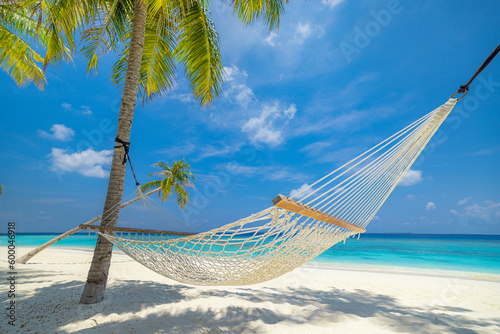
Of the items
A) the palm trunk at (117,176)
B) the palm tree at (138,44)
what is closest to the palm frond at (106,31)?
the palm tree at (138,44)

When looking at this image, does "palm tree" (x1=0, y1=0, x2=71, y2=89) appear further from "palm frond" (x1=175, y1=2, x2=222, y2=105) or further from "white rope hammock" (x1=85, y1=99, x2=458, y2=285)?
"white rope hammock" (x1=85, y1=99, x2=458, y2=285)

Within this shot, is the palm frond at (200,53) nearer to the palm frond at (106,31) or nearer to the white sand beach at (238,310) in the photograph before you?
the palm frond at (106,31)

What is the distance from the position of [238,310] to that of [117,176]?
1.57 metres

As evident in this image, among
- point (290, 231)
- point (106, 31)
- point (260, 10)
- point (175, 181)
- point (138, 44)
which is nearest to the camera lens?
point (290, 231)

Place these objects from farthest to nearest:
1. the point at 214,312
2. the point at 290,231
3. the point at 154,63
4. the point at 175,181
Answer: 1. the point at 175,181
2. the point at 154,63
3. the point at 214,312
4. the point at 290,231

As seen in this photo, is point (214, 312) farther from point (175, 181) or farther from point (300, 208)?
point (175, 181)

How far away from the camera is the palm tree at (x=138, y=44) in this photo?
1972 millimetres

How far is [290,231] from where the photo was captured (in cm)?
120

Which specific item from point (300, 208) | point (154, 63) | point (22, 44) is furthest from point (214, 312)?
point (22, 44)

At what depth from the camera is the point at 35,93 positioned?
21.7 m

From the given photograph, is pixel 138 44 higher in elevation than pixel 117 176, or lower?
higher

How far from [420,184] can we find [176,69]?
2960 cm

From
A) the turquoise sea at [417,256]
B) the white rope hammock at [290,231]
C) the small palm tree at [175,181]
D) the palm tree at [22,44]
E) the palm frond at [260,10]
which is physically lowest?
the turquoise sea at [417,256]

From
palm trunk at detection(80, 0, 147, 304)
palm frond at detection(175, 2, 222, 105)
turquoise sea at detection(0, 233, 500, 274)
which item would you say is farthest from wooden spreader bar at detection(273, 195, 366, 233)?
turquoise sea at detection(0, 233, 500, 274)
